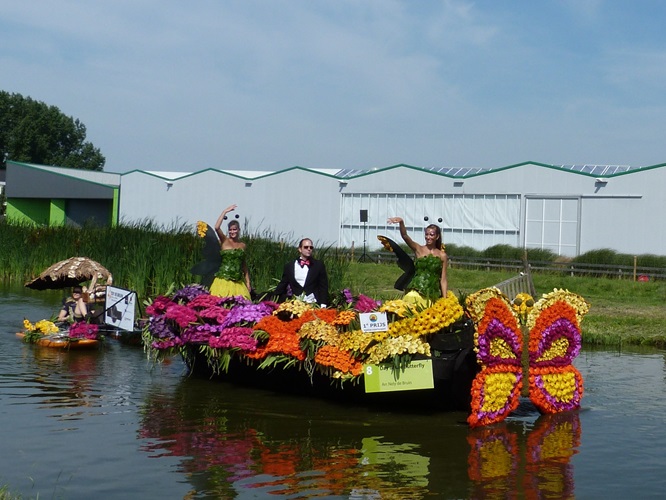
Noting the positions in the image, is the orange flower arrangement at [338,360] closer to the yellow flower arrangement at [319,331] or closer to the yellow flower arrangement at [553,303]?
the yellow flower arrangement at [319,331]

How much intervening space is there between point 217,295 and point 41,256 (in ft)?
58.1

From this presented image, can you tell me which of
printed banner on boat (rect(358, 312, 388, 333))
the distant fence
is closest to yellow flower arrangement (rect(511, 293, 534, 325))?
printed banner on boat (rect(358, 312, 388, 333))

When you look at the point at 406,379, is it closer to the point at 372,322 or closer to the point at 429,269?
the point at 372,322

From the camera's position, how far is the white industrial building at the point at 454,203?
121 ft

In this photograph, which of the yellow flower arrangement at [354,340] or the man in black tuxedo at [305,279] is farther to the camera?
the man in black tuxedo at [305,279]

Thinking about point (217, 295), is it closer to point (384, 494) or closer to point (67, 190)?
point (384, 494)

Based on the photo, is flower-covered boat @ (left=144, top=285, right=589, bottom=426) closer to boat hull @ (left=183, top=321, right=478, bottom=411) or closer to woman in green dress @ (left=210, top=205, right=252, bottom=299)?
boat hull @ (left=183, top=321, right=478, bottom=411)

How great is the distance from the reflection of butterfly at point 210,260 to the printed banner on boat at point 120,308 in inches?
82.3

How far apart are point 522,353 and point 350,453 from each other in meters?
2.41

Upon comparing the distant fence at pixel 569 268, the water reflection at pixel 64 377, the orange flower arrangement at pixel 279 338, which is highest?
the distant fence at pixel 569 268

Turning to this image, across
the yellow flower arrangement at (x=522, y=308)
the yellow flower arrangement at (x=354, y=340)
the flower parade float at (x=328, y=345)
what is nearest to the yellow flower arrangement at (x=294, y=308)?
the flower parade float at (x=328, y=345)

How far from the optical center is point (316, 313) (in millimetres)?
12102

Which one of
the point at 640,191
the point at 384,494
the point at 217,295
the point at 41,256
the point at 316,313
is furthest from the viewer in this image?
the point at 640,191

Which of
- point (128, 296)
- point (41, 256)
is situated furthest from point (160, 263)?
point (41, 256)
